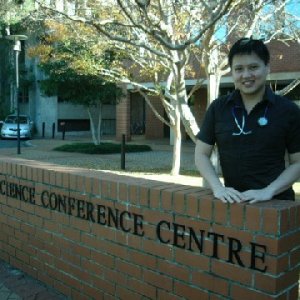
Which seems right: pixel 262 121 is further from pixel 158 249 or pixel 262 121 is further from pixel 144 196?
pixel 158 249

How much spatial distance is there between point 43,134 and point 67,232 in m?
29.9

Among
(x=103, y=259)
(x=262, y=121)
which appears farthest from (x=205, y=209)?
(x=103, y=259)

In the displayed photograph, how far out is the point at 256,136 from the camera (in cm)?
258

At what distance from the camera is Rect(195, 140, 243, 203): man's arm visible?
255 cm

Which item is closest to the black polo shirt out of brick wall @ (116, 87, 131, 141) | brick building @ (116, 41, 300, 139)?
brick building @ (116, 41, 300, 139)

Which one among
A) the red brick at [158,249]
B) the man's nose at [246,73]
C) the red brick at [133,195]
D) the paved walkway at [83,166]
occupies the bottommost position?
the paved walkway at [83,166]

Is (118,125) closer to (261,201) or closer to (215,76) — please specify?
(215,76)

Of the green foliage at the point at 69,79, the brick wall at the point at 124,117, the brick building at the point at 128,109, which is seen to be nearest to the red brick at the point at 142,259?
the green foliage at the point at 69,79

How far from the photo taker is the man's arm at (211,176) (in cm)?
255

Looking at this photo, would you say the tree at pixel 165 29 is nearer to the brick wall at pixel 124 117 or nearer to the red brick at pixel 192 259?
the red brick at pixel 192 259

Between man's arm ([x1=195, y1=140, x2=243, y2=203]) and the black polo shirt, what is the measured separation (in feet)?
0.31

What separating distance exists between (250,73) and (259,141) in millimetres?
367

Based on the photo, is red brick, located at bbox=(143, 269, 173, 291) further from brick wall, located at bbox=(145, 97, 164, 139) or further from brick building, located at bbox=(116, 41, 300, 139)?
brick wall, located at bbox=(145, 97, 164, 139)

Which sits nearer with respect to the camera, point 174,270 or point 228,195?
point 228,195
